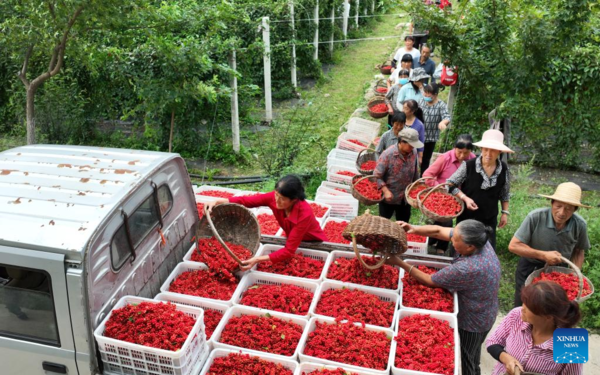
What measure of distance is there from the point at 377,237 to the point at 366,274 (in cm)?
39

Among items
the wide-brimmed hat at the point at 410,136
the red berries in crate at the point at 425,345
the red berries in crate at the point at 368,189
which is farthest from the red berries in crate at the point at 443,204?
the red berries in crate at the point at 425,345

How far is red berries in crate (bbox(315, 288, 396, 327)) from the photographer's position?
419 centimetres

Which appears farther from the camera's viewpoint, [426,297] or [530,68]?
[530,68]

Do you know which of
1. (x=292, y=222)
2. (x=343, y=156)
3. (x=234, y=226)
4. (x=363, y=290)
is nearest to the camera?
(x=363, y=290)

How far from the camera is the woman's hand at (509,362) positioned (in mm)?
3283

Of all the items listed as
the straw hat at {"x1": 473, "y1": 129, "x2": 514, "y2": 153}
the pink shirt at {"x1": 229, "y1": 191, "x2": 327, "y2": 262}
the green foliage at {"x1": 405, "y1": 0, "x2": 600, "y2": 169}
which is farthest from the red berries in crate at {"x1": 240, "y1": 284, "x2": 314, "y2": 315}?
the green foliage at {"x1": 405, "y1": 0, "x2": 600, "y2": 169}

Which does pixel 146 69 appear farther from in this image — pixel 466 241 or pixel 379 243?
pixel 466 241

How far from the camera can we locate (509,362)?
3.33 meters

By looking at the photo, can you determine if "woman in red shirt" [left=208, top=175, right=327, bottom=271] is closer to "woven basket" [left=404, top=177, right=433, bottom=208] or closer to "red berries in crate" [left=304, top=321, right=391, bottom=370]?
"red berries in crate" [left=304, top=321, right=391, bottom=370]

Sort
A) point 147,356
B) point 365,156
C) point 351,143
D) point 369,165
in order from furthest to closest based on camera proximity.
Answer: point 351,143, point 365,156, point 369,165, point 147,356

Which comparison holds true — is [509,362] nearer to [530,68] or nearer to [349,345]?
[349,345]

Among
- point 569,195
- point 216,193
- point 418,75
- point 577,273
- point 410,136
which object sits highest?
point 418,75

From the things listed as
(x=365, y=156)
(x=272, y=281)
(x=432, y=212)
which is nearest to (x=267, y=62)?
(x=365, y=156)

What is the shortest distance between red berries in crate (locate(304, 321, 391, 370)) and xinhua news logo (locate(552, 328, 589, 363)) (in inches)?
54.4
